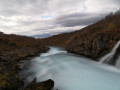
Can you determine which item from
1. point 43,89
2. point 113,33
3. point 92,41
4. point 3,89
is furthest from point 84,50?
point 3,89

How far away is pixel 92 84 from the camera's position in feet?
30.0

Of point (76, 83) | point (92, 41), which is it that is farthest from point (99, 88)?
point (92, 41)

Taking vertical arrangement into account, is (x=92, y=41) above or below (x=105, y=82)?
above

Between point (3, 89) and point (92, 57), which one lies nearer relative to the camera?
point (3, 89)

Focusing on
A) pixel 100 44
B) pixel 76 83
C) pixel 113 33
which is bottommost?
pixel 76 83

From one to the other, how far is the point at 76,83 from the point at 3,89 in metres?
6.64

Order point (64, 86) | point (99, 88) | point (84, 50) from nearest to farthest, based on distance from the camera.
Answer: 1. point (99, 88)
2. point (64, 86)
3. point (84, 50)

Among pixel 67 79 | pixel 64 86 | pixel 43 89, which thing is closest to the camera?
pixel 43 89

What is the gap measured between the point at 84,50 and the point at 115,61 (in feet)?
30.7

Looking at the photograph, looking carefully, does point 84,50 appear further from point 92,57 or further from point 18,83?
point 18,83

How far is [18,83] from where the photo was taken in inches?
341

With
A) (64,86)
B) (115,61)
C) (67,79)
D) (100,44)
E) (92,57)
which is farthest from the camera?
(92,57)

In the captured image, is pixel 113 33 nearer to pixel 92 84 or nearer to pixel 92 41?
pixel 92 41

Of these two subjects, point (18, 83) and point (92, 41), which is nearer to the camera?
point (18, 83)
